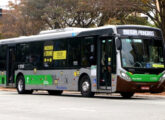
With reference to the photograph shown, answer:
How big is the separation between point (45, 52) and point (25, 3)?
27.7 meters

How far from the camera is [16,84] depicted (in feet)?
98.8

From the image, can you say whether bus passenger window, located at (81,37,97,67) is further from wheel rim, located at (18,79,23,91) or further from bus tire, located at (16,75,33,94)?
wheel rim, located at (18,79,23,91)

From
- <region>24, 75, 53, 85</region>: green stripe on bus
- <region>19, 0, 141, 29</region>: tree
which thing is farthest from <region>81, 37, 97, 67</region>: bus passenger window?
<region>19, 0, 141, 29</region>: tree

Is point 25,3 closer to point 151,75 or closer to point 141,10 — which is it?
point 141,10

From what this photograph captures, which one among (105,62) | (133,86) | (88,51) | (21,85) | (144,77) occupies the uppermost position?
(88,51)

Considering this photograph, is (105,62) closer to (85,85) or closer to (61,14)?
(85,85)

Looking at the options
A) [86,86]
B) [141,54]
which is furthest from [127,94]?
[141,54]

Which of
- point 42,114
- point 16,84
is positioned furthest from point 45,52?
point 42,114

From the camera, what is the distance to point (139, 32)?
75.5 ft

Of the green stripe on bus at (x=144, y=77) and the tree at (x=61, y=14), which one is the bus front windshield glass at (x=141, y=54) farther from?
the tree at (x=61, y=14)

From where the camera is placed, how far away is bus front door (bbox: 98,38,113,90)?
22.8 meters

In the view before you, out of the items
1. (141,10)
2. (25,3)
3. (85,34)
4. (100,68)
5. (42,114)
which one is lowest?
(42,114)

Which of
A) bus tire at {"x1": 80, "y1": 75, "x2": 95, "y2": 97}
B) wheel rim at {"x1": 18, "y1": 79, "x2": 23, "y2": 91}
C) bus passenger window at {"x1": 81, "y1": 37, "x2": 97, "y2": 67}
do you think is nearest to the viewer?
bus passenger window at {"x1": 81, "y1": 37, "x2": 97, "y2": 67}

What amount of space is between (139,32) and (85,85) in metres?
3.47
